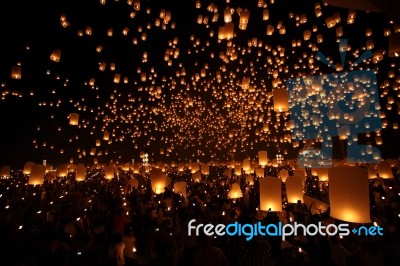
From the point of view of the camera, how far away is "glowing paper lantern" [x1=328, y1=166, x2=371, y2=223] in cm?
436

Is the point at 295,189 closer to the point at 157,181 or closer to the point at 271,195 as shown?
the point at 271,195

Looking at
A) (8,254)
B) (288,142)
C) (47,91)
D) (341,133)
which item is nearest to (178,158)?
(288,142)

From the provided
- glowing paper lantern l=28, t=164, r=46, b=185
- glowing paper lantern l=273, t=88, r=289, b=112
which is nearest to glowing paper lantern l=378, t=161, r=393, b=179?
glowing paper lantern l=273, t=88, r=289, b=112

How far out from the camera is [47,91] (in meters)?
21.3

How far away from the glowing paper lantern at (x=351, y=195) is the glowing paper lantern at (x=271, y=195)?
215 cm

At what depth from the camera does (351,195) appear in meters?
4.43

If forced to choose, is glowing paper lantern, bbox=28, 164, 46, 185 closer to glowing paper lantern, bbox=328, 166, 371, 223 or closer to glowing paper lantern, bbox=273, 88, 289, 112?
glowing paper lantern, bbox=273, 88, 289, 112

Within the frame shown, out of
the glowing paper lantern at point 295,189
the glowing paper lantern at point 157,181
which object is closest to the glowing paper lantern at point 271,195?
the glowing paper lantern at point 295,189

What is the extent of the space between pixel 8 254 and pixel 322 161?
21013mm

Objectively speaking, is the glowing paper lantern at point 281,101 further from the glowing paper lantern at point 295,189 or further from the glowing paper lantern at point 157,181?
the glowing paper lantern at point 157,181

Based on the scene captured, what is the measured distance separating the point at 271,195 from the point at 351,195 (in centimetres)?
248

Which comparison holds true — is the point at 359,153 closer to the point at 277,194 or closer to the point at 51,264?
the point at 277,194

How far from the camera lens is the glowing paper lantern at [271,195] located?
674 centimetres

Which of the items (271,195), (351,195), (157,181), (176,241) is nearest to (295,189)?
(271,195)
